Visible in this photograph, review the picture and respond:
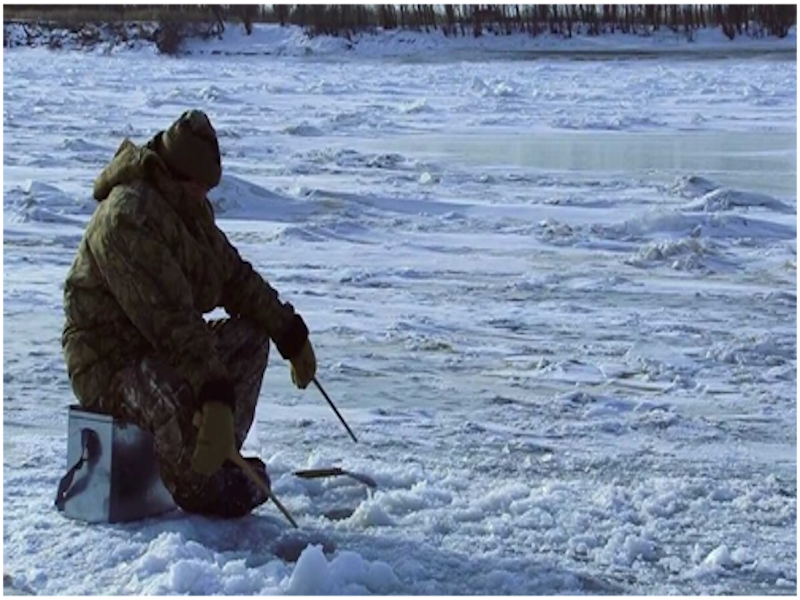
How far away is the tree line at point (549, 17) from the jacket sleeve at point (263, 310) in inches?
1206

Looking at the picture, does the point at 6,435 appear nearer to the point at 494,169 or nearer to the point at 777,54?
the point at 494,169

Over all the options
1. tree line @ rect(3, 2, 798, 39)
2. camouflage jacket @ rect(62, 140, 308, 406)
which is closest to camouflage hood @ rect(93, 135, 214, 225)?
camouflage jacket @ rect(62, 140, 308, 406)

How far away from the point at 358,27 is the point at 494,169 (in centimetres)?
2384

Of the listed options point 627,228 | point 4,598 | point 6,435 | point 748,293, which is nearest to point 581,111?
point 627,228

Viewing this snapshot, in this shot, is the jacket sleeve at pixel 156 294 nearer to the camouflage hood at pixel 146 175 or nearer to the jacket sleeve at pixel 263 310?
the camouflage hood at pixel 146 175

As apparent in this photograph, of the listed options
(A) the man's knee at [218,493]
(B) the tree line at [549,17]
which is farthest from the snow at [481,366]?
(B) the tree line at [549,17]

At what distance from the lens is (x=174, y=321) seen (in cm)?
381

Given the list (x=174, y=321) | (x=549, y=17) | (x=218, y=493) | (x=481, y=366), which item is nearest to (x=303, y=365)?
(x=218, y=493)

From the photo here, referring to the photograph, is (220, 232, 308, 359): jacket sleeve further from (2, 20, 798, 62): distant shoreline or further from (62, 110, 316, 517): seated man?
(2, 20, 798, 62): distant shoreline

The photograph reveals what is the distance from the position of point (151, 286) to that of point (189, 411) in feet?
1.09

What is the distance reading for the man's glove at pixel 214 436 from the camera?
3.72m

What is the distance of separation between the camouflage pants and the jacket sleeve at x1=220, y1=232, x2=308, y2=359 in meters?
0.03

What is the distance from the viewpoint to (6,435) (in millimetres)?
4891

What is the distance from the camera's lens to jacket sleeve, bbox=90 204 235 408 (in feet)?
12.5
